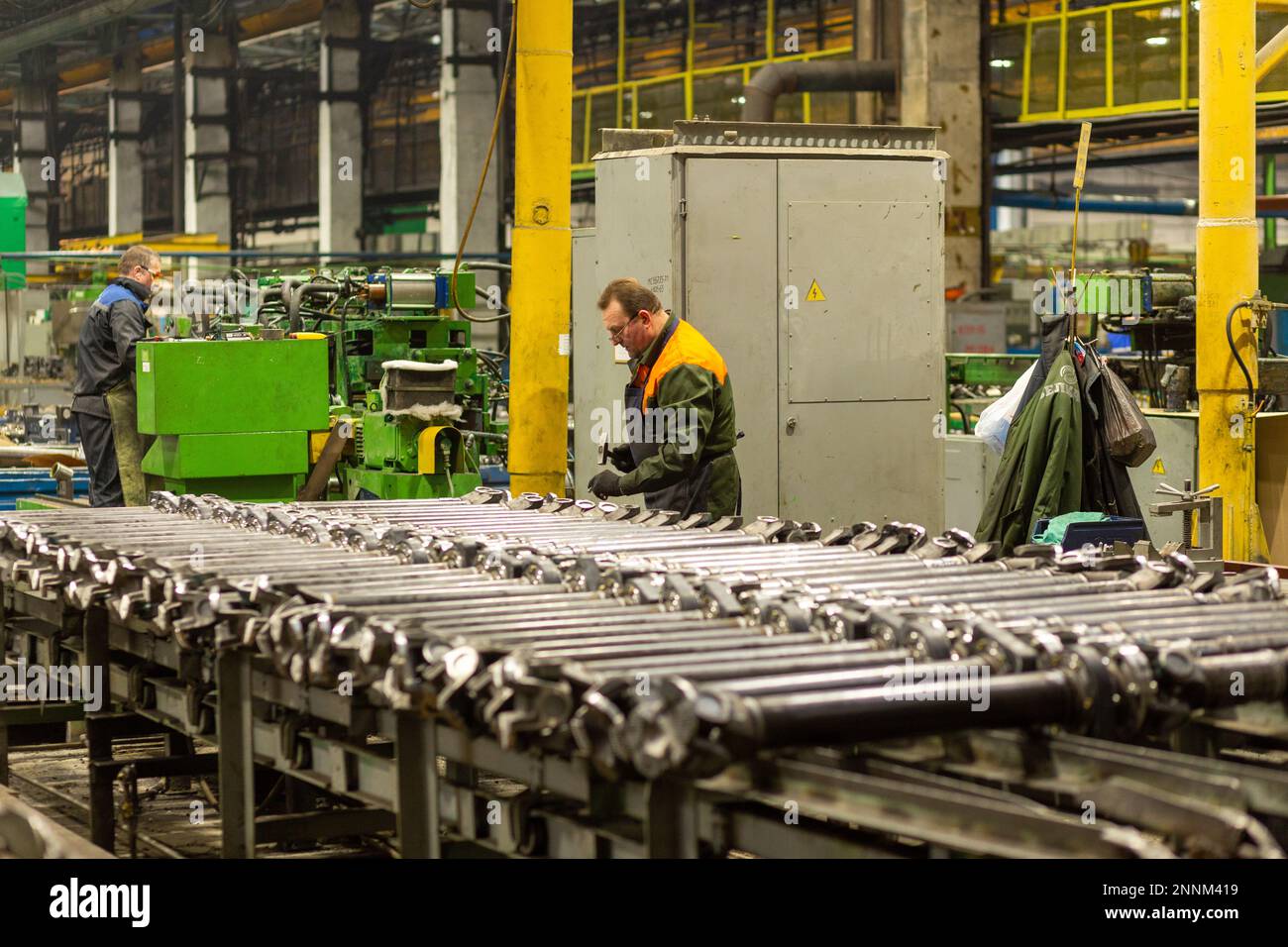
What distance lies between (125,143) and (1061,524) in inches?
726

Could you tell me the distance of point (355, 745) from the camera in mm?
3121

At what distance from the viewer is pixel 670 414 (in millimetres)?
5332

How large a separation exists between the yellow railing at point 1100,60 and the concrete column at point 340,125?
7.36 meters

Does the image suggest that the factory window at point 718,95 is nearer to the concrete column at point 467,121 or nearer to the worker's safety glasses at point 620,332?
the concrete column at point 467,121

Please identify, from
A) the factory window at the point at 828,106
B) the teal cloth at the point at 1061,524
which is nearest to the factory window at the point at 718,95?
the factory window at the point at 828,106

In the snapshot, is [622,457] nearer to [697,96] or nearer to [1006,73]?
[1006,73]

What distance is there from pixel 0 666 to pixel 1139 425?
3.55 meters

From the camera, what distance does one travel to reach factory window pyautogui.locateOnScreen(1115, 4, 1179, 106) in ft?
40.3

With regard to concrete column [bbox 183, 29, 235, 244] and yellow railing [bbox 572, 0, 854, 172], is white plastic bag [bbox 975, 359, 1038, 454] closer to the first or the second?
yellow railing [bbox 572, 0, 854, 172]

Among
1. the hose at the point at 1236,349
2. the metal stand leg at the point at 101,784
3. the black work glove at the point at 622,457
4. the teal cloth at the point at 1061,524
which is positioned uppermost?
the hose at the point at 1236,349

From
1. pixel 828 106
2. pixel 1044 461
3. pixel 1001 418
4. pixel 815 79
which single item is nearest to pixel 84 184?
pixel 828 106

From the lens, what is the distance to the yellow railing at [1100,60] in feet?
40.2

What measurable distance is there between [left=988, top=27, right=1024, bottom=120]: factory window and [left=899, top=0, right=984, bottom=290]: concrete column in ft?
5.74
